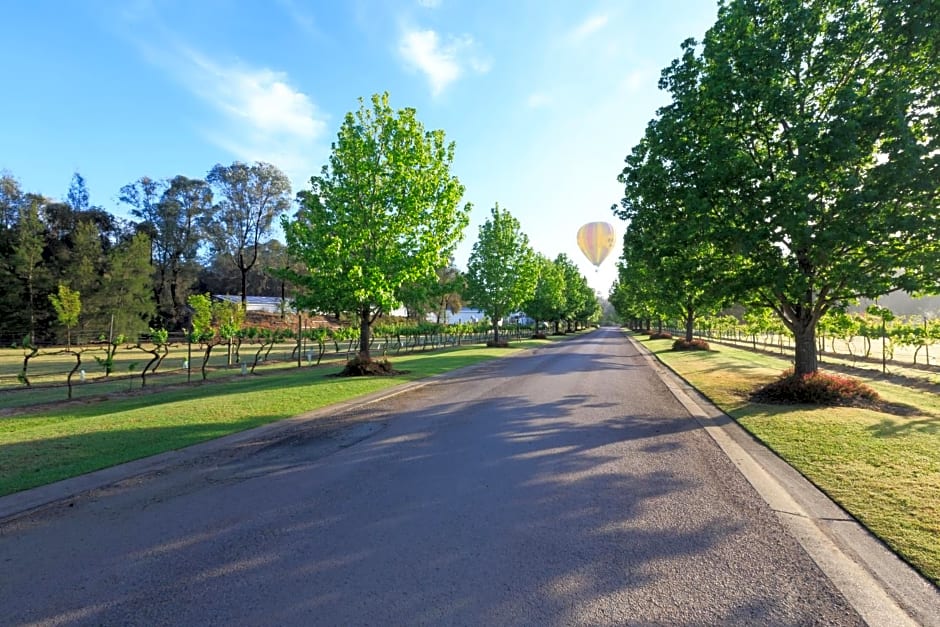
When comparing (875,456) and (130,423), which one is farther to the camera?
(130,423)

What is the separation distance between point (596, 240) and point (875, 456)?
36.1m

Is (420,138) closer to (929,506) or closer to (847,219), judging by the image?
(847,219)

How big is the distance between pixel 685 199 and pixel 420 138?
10360 millimetres

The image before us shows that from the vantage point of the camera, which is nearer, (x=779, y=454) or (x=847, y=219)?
(x=779, y=454)

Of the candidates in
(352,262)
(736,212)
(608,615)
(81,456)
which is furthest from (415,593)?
(352,262)

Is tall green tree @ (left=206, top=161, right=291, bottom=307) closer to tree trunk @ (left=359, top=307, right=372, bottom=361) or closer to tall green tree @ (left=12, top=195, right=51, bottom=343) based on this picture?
tall green tree @ (left=12, top=195, right=51, bottom=343)

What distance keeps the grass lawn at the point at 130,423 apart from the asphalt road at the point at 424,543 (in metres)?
1.17

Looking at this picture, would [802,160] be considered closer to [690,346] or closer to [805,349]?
[805,349]

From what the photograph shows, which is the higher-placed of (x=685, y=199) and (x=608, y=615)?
(x=685, y=199)

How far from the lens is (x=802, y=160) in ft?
28.0

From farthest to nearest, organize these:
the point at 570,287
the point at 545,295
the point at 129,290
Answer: the point at 570,287 → the point at 545,295 → the point at 129,290

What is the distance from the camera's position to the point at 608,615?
2760 millimetres

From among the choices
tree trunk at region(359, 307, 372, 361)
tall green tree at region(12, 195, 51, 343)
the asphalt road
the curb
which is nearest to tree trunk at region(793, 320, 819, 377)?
the asphalt road

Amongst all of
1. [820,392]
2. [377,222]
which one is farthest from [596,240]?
[820,392]
